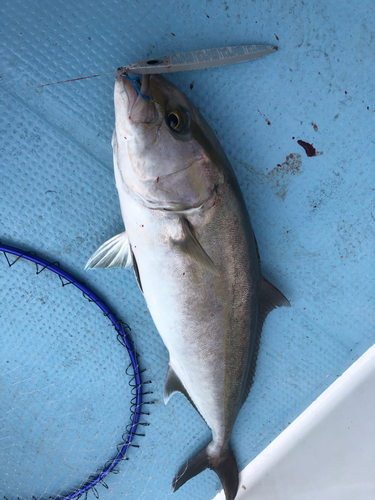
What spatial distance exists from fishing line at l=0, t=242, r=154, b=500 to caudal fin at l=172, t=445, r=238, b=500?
0.96 feet

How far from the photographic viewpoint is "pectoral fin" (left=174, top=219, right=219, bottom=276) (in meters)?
1.03

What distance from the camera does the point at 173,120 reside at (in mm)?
971

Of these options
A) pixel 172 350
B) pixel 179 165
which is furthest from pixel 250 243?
pixel 172 350

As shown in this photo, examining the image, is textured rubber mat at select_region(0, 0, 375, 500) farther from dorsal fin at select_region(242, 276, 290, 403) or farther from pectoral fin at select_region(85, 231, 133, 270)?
dorsal fin at select_region(242, 276, 290, 403)

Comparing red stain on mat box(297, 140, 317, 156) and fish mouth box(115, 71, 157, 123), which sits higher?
fish mouth box(115, 71, 157, 123)

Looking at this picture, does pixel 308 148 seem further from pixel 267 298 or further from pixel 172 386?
pixel 172 386

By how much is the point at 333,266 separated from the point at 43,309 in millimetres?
1499

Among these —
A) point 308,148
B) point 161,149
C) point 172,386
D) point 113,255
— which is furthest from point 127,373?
point 308,148

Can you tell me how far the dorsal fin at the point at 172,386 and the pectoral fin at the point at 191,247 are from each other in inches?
24.8

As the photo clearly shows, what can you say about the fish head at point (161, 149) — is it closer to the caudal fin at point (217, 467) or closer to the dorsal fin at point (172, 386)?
the dorsal fin at point (172, 386)

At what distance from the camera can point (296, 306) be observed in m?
1.55

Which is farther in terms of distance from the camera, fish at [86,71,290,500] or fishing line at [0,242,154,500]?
fishing line at [0,242,154,500]

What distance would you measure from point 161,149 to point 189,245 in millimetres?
339

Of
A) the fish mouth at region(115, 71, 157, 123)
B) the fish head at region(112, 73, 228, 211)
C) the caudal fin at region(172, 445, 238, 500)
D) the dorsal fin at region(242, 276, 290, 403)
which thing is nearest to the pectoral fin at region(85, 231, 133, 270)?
the fish head at region(112, 73, 228, 211)
